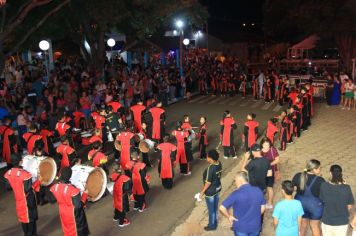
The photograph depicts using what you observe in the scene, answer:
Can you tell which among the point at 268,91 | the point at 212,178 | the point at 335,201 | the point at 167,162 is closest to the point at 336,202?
the point at 335,201

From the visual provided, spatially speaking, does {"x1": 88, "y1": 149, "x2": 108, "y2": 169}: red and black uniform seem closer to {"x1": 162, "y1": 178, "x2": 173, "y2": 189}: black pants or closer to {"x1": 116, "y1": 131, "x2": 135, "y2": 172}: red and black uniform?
{"x1": 116, "y1": 131, "x2": 135, "y2": 172}: red and black uniform

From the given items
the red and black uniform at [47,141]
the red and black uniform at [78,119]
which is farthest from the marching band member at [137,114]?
the red and black uniform at [47,141]

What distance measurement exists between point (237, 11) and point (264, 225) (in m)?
70.2

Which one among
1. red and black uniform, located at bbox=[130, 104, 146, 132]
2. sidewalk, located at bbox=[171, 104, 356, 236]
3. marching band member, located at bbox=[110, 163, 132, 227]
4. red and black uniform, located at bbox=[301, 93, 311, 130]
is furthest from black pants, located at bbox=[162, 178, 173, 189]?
red and black uniform, located at bbox=[301, 93, 311, 130]

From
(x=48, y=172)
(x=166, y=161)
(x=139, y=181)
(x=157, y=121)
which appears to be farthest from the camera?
(x=157, y=121)

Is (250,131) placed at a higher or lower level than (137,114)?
lower

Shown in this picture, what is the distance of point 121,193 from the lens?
9.05 meters

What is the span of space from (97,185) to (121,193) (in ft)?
1.67

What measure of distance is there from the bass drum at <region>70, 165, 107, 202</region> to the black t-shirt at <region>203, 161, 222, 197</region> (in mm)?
2110

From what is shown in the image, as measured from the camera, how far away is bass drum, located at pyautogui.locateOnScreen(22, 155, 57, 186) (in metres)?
9.64

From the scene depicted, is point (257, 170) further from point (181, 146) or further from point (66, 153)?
point (66, 153)

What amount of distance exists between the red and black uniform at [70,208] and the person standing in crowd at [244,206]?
8.89 feet

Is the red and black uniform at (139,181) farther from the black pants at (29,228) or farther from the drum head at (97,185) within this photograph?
the black pants at (29,228)

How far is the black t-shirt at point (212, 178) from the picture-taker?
27.2 feet
